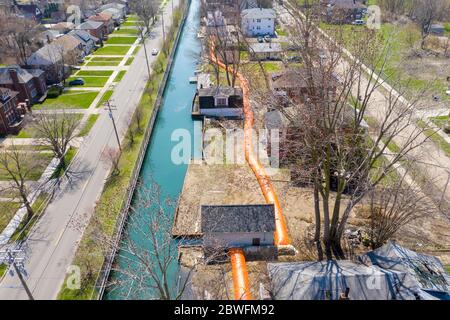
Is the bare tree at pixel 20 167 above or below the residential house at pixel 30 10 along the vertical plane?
below

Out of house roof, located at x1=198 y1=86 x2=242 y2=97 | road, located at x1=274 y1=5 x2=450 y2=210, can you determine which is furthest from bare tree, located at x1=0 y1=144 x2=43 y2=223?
road, located at x1=274 y1=5 x2=450 y2=210

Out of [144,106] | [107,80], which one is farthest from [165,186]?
[107,80]

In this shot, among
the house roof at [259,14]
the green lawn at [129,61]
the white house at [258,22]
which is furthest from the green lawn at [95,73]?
the house roof at [259,14]

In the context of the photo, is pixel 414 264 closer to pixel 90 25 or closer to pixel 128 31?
pixel 90 25

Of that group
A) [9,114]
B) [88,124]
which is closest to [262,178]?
[88,124]

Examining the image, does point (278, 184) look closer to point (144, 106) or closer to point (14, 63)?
point (144, 106)

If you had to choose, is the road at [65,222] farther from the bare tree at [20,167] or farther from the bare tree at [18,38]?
the bare tree at [18,38]

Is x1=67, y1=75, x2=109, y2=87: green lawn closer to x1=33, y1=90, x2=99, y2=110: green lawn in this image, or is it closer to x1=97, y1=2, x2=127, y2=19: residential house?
x1=33, y1=90, x2=99, y2=110: green lawn

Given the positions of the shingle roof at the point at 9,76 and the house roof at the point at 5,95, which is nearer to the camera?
the house roof at the point at 5,95
